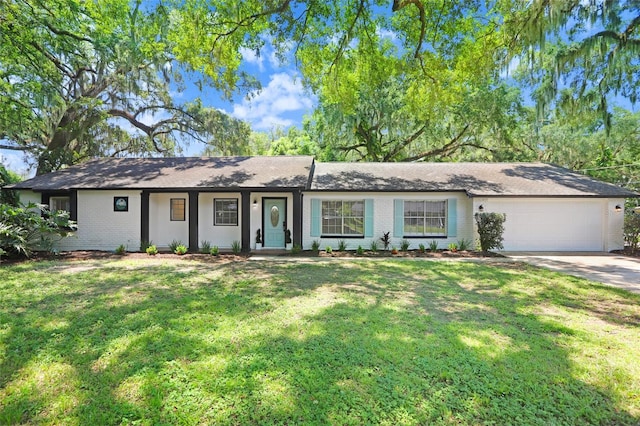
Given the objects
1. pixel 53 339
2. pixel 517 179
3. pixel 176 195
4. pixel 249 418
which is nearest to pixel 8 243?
pixel 176 195

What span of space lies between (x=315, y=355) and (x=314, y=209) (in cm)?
901

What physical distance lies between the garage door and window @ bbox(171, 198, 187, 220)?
40.1 feet

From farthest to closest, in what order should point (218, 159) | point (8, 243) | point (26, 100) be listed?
point (218, 159) < point (26, 100) < point (8, 243)

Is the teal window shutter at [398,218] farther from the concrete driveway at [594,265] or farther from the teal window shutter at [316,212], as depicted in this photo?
the concrete driveway at [594,265]

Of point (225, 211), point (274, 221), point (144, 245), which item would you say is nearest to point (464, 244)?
point (274, 221)

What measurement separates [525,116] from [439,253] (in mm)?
13384

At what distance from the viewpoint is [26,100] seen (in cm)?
1103

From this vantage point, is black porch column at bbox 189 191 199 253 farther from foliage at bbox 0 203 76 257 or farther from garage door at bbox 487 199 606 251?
garage door at bbox 487 199 606 251

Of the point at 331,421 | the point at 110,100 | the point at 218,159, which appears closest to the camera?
the point at 331,421

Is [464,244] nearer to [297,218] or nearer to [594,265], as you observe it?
[594,265]

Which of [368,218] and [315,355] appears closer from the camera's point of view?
[315,355]

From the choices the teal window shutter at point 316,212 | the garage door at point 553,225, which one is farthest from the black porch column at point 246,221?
the garage door at point 553,225

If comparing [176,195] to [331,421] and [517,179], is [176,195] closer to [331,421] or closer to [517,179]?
[331,421]

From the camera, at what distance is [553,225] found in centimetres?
1223
